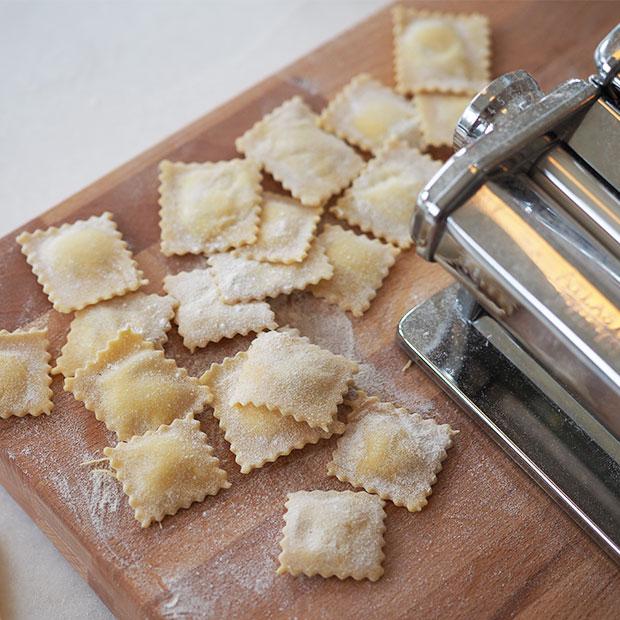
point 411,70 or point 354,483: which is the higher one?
point 411,70

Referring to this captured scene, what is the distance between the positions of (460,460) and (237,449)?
1.03ft

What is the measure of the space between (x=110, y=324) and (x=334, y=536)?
471mm

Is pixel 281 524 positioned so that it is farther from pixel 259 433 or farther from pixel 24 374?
pixel 24 374

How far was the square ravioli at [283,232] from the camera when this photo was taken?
140 centimetres

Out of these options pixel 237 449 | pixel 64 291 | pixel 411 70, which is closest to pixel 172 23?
pixel 411 70

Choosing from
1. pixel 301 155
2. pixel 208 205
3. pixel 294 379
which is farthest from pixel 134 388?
pixel 301 155

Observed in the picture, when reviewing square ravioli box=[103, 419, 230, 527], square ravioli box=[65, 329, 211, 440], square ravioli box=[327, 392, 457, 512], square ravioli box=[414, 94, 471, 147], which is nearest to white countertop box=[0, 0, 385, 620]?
square ravioli box=[414, 94, 471, 147]

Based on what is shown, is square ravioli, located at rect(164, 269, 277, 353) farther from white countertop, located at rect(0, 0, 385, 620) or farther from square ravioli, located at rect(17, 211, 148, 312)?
white countertop, located at rect(0, 0, 385, 620)

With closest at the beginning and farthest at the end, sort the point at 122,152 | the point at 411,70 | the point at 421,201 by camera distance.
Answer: the point at 421,201 → the point at 411,70 → the point at 122,152

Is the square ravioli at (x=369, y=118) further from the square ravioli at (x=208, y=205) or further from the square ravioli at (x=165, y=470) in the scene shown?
the square ravioli at (x=165, y=470)

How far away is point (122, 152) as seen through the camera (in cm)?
179

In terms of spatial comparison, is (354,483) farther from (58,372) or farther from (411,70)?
(411,70)

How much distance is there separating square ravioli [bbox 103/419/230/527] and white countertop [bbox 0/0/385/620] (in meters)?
0.67

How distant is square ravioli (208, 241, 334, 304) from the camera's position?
4.48ft
